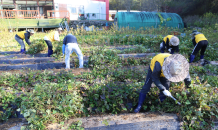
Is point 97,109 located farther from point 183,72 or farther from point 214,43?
point 214,43

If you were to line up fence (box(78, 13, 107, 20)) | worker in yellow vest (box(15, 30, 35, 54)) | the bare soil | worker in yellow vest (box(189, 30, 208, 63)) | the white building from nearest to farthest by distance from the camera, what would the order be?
the bare soil < worker in yellow vest (box(189, 30, 208, 63)) < worker in yellow vest (box(15, 30, 35, 54)) < the white building < fence (box(78, 13, 107, 20))

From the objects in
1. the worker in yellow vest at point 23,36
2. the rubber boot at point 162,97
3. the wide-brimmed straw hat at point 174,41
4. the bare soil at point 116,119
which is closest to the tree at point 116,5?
the worker in yellow vest at point 23,36

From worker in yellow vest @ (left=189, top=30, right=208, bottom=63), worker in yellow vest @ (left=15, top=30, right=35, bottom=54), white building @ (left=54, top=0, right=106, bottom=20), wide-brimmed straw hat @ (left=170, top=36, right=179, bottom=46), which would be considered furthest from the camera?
white building @ (left=54, top=0, right=106, bottom=20)

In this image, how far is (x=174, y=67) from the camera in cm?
240

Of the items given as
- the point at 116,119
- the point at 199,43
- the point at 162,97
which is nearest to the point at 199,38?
the point at 199,43

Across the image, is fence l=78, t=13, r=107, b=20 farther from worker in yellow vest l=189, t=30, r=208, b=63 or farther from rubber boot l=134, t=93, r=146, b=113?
rubber boot l=134, t=93, r=146, b=113

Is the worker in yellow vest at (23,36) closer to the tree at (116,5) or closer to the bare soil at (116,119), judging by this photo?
the bare soil at (116,119)

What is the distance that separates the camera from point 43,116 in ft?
8.19

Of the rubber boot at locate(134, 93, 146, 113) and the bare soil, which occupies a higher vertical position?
the rubber boot at locate(134, 93, 146, 113)

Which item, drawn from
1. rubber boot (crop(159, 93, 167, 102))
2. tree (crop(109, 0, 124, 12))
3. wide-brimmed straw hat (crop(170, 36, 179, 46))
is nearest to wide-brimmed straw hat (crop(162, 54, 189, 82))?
rubber boot (crop(159, 93, 167, 102))

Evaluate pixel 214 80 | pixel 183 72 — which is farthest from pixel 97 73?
pixel 214 80

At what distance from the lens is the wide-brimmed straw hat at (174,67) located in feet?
7.93

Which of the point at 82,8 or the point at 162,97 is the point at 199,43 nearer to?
the point at 162,97

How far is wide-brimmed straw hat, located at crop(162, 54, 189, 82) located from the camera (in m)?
2.42
